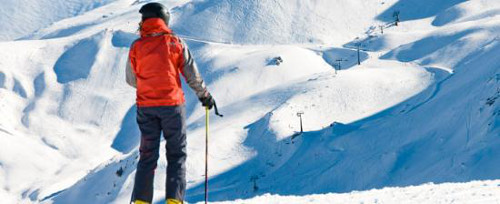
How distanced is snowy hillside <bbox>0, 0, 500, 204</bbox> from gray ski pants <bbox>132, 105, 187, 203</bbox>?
8.74 feet

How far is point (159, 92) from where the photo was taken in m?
7.63

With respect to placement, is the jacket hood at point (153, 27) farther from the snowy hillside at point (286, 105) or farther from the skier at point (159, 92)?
the snowy hillside at point (286, 105)

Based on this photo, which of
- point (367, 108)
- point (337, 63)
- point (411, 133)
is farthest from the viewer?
point (337, 63)

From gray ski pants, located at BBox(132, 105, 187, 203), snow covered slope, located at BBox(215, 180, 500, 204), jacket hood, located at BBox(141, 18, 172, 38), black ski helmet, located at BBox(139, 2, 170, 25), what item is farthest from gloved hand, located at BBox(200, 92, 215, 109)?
snow covered slope, located at BBox(215, 180, 500, 204)

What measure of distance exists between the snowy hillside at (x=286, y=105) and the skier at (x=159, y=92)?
2.78m

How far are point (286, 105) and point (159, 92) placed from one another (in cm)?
5194

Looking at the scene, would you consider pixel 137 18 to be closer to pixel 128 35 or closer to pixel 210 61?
pixel 128 35

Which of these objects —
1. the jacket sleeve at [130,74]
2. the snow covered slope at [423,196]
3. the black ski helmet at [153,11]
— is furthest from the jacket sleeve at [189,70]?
the snow covered slope at [423,196]

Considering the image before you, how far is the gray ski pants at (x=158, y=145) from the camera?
769 centimetres

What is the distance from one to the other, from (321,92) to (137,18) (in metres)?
66.2

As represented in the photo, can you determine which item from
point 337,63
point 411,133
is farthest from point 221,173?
point 337,63

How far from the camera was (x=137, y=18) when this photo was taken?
12175 cm

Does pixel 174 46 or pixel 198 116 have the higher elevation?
pixel 174 46

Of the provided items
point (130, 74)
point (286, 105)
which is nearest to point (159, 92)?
point (130, 74)
